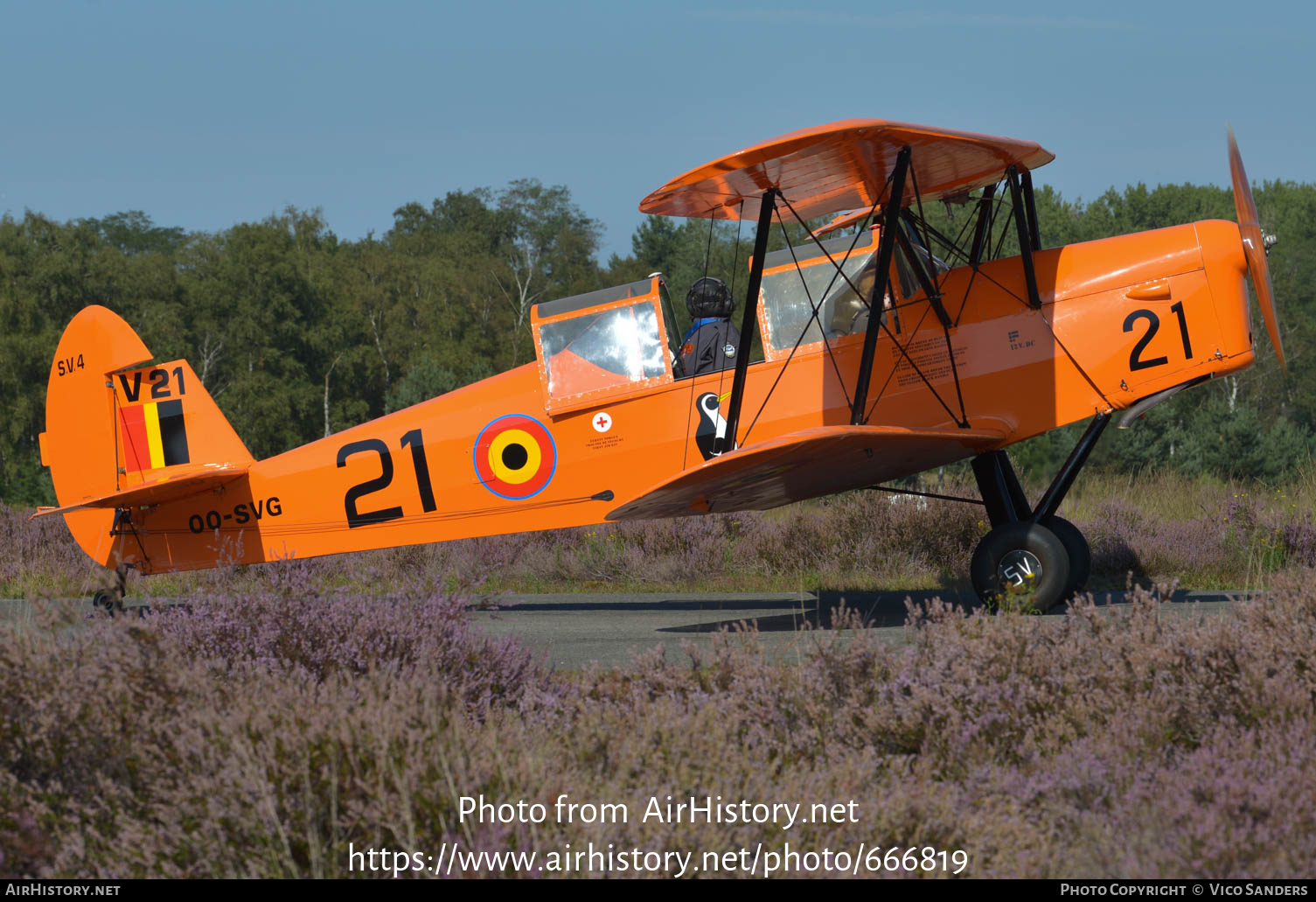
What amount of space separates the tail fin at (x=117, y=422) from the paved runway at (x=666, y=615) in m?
1.26

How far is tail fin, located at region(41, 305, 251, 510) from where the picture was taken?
9352 millimetres

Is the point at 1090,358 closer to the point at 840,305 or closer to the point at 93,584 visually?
the point at 840,305

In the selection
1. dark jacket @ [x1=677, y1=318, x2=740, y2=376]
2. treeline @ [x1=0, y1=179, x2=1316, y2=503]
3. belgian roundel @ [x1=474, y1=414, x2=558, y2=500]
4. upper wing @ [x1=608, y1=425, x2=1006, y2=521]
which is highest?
treeline @ [x1=0, y1=179, x2=1316, y2=503]

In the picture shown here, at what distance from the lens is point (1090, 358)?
739 cm

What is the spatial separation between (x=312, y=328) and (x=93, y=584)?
41.2m

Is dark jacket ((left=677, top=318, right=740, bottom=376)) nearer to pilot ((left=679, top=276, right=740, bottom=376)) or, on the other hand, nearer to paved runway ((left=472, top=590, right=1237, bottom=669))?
pilot ((left=679, top=276, right=740, bottom=376))

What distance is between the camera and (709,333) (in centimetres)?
815

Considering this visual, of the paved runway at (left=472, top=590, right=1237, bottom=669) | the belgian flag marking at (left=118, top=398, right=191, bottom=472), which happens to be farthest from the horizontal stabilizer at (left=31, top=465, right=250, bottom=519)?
the paved runway at (left=472, top=590, right=1237, bottom=669)

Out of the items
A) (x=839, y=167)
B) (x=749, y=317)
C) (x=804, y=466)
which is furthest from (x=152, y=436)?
(x=839, y=167)

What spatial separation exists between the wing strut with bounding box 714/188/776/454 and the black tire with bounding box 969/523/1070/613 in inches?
73.2

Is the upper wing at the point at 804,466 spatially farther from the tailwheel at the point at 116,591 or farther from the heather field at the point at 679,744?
the tailwheel at the point at 116,591

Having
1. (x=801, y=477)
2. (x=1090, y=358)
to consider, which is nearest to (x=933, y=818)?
(x=801, y=477)

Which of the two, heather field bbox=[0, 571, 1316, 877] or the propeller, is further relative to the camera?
the propeller

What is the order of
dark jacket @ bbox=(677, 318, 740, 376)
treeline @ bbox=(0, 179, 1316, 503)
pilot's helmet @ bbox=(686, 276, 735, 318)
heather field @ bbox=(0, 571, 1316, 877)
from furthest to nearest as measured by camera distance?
1. treeline @ bbox=(0, 179, 1316, 503)
2. pilot's helmet @ bbox=(686, 276, 735, 318)
3. dark jacket @ bbox=(677, 318, 740, 376)
4. heather field @ bbox=(0, 571, 1316, 877)
